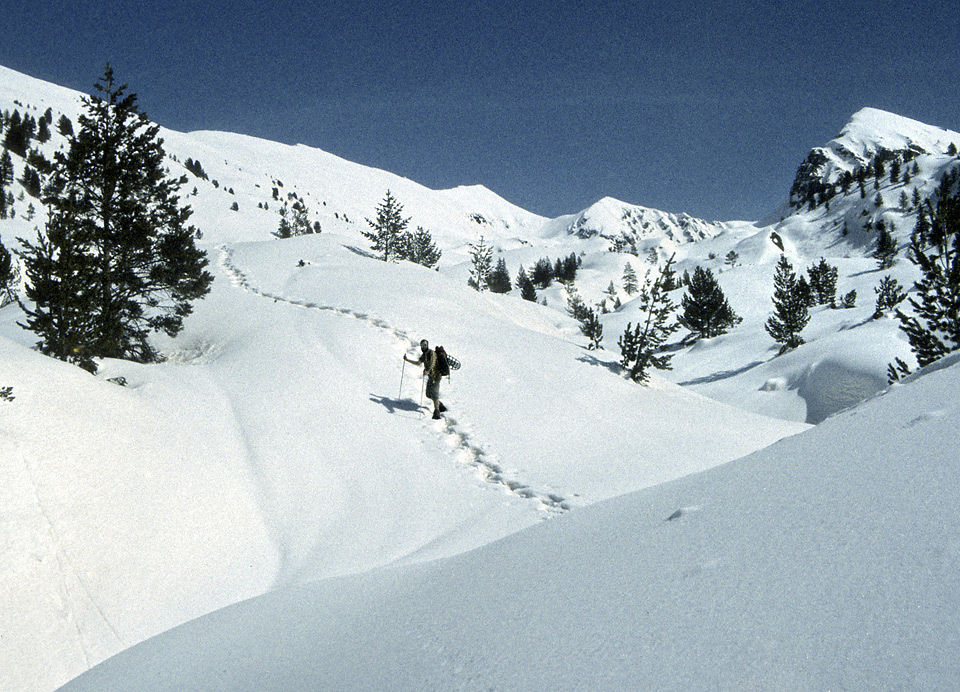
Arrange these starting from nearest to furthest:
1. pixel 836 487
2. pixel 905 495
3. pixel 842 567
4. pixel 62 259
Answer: pixel 842 567 → pixel 905 495 → pixel 836 487 → pixel 62 259

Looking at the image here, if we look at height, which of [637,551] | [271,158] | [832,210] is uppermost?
[271,158]

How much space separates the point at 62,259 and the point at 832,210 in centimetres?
14773

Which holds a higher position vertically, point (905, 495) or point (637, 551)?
point (905, 495)

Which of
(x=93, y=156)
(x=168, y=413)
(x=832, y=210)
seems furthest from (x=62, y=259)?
(x=832, y=210)

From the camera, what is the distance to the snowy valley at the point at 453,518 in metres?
1.96

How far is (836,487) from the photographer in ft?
8.97

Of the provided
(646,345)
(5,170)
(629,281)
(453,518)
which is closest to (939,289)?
(646,345)

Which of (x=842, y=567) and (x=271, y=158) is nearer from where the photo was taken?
(x=842, y=567)

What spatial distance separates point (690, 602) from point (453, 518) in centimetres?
679

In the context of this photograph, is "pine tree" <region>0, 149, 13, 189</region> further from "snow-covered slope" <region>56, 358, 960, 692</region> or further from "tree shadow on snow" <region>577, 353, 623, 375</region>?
"snow-covered slope" <region>56, 358, 960, 692</region>

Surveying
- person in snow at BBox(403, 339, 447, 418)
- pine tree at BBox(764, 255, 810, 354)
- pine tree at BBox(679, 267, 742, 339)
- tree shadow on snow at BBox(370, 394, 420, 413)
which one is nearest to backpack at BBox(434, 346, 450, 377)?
person in snow at BBox(403, 339, 447, 418)

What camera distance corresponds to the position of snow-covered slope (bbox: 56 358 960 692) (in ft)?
5.54

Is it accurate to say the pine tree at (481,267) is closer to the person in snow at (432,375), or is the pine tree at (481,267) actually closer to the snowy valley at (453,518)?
the snowy valley at (453,518)

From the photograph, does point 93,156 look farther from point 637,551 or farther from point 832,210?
point 832,210
